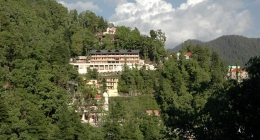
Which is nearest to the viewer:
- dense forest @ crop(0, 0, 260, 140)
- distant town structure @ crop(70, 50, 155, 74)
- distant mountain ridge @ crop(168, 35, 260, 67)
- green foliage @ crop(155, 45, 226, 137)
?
dense forest @ crop(0, 0, 260, 140)

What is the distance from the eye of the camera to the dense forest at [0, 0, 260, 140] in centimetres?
750

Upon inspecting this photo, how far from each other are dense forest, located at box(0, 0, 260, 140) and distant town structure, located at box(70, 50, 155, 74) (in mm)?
1909

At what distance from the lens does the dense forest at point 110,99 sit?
7.50 metres

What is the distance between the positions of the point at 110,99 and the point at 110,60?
8.48 meters

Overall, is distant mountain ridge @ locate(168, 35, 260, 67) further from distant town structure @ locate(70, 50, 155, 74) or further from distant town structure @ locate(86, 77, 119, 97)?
distant town structure @ locate(86, 77, 119, 97)

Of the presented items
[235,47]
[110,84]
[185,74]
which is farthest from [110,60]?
[235,47]

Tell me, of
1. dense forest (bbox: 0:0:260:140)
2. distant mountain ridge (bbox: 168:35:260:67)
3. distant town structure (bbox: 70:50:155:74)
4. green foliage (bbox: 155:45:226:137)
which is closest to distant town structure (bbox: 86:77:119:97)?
dense forest (bbox: 0:0:260:140)

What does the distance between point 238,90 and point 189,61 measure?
35.8m

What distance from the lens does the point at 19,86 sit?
24938 mm

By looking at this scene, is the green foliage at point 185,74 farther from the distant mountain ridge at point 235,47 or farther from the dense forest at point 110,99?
the distant mountain ridge at point 235,47

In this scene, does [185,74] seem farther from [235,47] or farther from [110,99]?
[235,47]

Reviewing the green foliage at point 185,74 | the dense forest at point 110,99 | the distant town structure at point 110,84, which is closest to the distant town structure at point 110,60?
the dense forest at point 110,99

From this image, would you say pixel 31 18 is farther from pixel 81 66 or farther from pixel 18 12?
pixel 81 66

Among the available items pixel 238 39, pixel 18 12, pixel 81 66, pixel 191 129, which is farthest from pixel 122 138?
pixel 238 39
